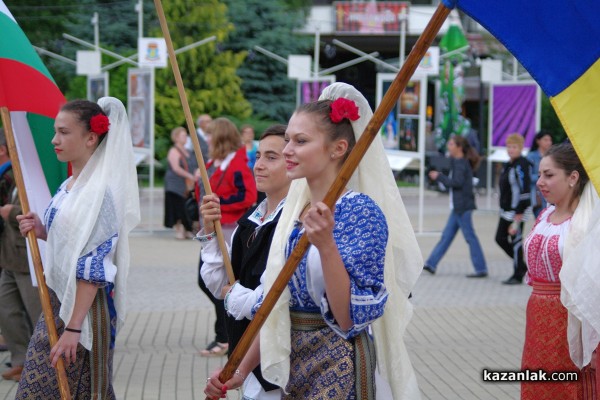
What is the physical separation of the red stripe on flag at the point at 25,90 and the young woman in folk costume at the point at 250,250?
1421mm

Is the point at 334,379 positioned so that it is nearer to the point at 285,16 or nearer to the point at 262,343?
the point at 262,343

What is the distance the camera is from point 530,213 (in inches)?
498

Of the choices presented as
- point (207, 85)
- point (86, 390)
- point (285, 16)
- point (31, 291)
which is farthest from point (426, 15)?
point (86, 390)

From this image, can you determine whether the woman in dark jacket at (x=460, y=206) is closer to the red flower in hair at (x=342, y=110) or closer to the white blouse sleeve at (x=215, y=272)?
the white blouse sleeve at (x=215, y=272)

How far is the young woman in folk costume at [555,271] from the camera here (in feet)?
18.0

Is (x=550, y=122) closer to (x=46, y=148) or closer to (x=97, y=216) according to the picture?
(x=46, y=148)

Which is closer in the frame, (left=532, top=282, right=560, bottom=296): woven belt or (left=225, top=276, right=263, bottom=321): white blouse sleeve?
(left=225, top=276, right=263, bottom=321): white blouse sleeve

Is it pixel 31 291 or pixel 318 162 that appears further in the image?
pixel 31 291

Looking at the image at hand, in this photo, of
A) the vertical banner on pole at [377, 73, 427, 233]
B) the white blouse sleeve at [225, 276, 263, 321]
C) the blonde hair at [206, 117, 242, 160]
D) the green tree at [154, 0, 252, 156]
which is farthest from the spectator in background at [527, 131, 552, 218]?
the green tree at [154, 0, 252, 156]

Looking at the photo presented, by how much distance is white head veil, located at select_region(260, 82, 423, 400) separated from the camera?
383 centimetres

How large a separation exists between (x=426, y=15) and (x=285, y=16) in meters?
6.35

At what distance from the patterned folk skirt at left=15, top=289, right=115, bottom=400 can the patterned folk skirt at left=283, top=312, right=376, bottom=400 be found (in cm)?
148

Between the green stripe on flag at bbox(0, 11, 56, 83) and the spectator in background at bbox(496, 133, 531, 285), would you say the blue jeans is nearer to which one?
the spectator in background at bbox(496, 133, 531, 285)

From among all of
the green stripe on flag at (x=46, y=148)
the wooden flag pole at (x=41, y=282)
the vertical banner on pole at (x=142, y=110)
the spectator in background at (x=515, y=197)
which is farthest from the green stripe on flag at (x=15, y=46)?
the vertical banner on pole at (x=142, y=110)
